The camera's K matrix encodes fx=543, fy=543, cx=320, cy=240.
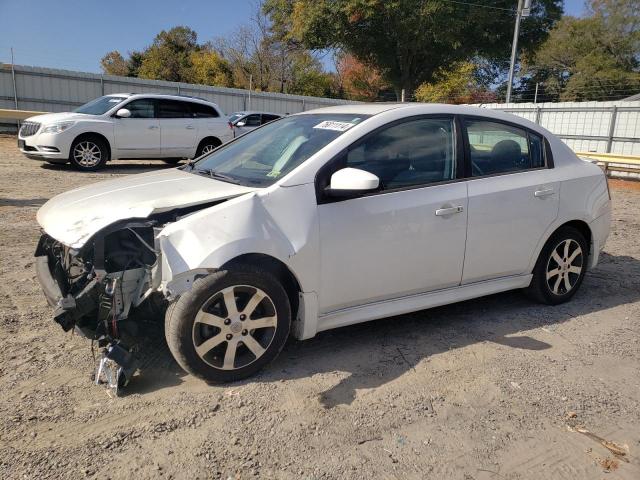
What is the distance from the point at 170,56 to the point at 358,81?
50.8 ft

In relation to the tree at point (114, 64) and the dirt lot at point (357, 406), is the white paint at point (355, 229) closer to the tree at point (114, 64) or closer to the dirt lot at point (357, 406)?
the dirt lot at point (357, 406)

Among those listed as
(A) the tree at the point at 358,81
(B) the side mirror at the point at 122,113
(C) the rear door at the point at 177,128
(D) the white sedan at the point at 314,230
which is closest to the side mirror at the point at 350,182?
(D) the white sedan at the point at 314,230

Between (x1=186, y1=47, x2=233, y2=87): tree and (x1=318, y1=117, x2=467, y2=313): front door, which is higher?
(x1=186, y1=47, x2=233, y2=87): tree

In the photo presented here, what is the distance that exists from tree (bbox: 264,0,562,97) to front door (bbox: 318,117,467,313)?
70.6 feet

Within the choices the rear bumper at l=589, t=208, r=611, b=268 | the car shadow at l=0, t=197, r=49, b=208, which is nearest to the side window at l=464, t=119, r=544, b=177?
the rear bumper at l=589, t=208, r=611, b=268

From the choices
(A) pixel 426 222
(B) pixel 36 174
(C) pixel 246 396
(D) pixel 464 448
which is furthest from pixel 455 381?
(B) pixel 36 174

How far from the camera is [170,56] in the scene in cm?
4428

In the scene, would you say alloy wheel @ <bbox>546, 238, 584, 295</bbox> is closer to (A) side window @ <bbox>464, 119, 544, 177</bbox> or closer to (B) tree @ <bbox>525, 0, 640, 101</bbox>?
(A) side window @ <bbox>464, 119, 544, 177</bbox>

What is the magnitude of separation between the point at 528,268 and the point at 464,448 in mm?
2156

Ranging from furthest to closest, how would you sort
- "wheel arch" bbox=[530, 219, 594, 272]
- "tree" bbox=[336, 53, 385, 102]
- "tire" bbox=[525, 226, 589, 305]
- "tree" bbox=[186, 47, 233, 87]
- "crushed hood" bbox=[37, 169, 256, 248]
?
"tree" bbox=[336, 53, 385, 102]
"tree" bbox=[186, 47, 233, 87]
"tire" bbox=[525, 226, 589, 305]
"wheel arch" bbox=[530, 219, 594, 272]
"crushed hood" bbox=[37, 169, 256, 248]

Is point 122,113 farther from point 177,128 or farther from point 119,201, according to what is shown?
point 119,201

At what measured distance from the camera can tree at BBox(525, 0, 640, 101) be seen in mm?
43875

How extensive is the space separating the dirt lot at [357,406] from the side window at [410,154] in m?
1.20

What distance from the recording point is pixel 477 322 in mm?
4414
